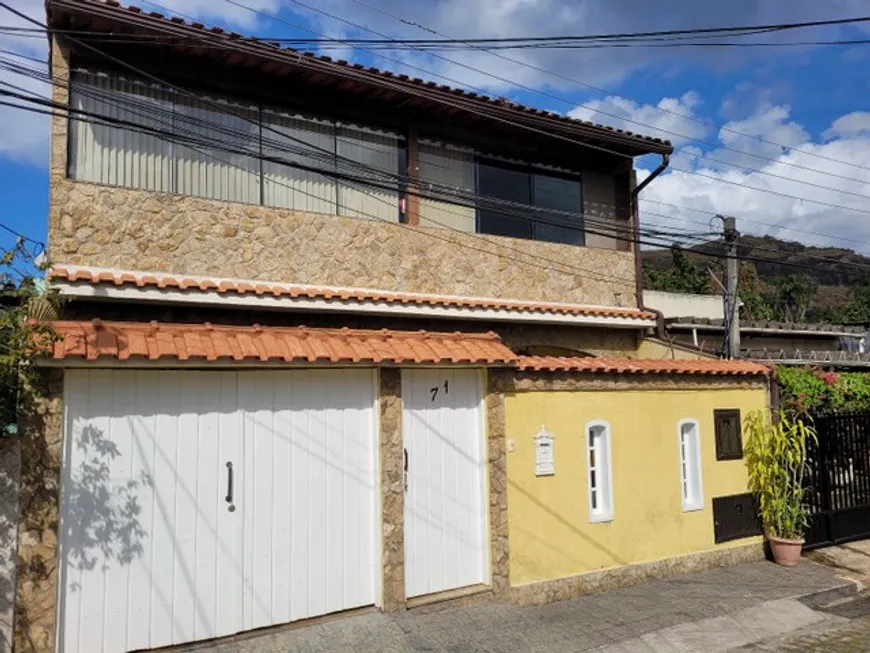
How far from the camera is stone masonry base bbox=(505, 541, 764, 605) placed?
22.3 feet

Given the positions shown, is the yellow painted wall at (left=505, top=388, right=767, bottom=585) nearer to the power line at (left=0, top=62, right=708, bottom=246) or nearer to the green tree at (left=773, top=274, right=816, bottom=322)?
the power line at (left=0, top=62, right=708, bottom=246)

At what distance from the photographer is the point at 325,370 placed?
6.17 m

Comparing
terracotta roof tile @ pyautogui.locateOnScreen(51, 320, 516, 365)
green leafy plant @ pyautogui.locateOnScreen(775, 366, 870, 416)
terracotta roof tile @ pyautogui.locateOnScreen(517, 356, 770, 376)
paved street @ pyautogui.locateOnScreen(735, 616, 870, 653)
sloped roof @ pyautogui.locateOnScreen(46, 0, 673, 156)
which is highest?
sloped roof @ pyautogui.locateOnScreen(46, 0, 673, 156)

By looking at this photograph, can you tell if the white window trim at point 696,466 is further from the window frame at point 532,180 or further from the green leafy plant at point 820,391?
the window frame at point 532,180

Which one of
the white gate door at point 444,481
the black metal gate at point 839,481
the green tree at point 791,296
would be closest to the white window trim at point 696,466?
the black metal gate at point 839,481

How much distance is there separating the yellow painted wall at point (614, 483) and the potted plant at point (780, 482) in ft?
0.88

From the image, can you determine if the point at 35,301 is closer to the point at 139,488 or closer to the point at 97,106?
the point at 139,488

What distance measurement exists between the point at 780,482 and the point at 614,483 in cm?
267

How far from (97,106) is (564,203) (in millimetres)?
7483

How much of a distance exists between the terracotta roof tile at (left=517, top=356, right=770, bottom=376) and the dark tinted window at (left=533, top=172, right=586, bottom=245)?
3.53 metres

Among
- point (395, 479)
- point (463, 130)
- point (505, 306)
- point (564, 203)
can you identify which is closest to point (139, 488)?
point (395, 479)

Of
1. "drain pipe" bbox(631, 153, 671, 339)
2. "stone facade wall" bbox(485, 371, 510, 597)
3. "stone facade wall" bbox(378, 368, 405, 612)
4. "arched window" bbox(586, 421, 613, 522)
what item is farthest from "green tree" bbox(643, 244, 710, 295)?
"stone facade wall" bbox(378, 368, 405, 612)

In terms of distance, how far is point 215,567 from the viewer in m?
5.43

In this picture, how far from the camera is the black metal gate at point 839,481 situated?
29.9 ft
